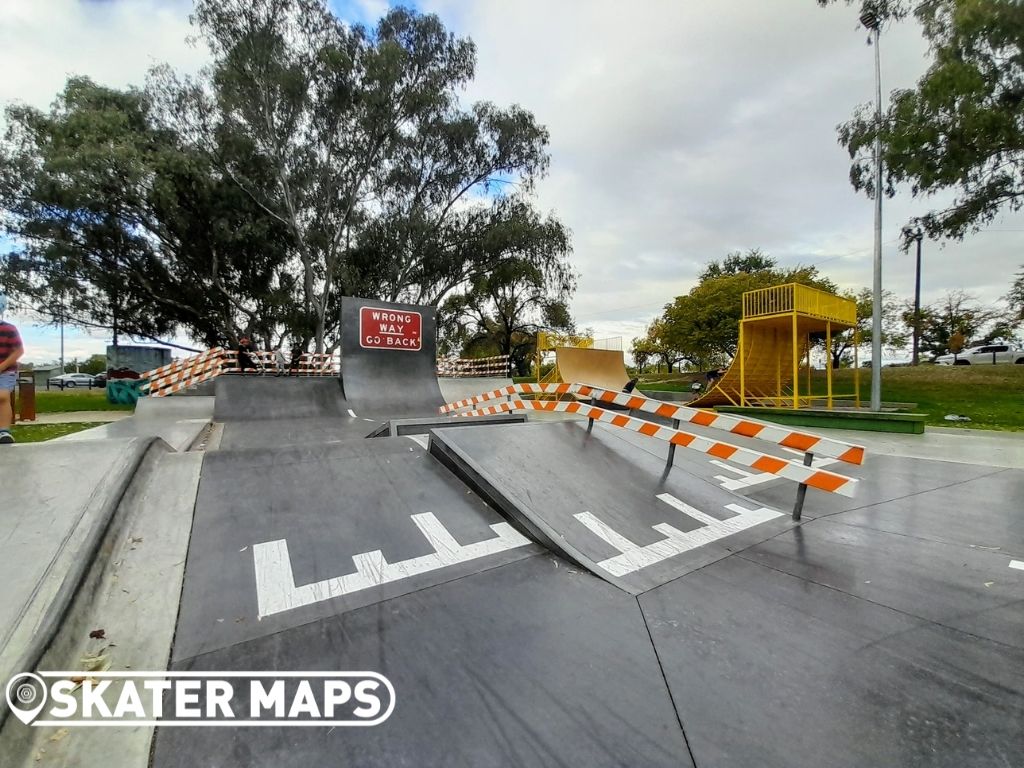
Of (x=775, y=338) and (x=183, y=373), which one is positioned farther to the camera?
(x=775, y=338)

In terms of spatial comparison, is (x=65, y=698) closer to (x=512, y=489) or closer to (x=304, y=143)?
(x=512, y=489)

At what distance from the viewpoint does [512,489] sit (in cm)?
352

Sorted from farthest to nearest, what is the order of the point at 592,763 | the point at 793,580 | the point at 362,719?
1. the point at 793,580
2. the point at 362,719
3. the point at 592,763

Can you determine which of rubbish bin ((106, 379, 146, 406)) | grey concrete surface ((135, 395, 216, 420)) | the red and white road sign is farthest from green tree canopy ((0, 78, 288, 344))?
the red and white road sign

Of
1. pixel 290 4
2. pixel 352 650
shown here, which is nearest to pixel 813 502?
pixel 352 650

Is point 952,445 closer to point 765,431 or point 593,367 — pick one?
point 765,431

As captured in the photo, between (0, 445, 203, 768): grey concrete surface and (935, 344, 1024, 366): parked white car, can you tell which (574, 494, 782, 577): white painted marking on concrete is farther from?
(935, 344, 1024, 366): parked white car

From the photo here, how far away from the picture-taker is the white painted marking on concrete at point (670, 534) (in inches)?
111

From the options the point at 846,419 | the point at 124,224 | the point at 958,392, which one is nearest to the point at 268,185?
the point at 124,224

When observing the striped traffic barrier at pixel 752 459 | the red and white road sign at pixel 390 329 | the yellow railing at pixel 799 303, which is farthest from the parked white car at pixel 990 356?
the striped traffic barrier at pixel 752 459

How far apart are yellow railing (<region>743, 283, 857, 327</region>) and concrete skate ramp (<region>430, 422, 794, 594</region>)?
344 inches

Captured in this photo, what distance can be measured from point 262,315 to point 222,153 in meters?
7.24

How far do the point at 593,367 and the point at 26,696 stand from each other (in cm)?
1459

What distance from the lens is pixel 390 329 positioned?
11.8m
